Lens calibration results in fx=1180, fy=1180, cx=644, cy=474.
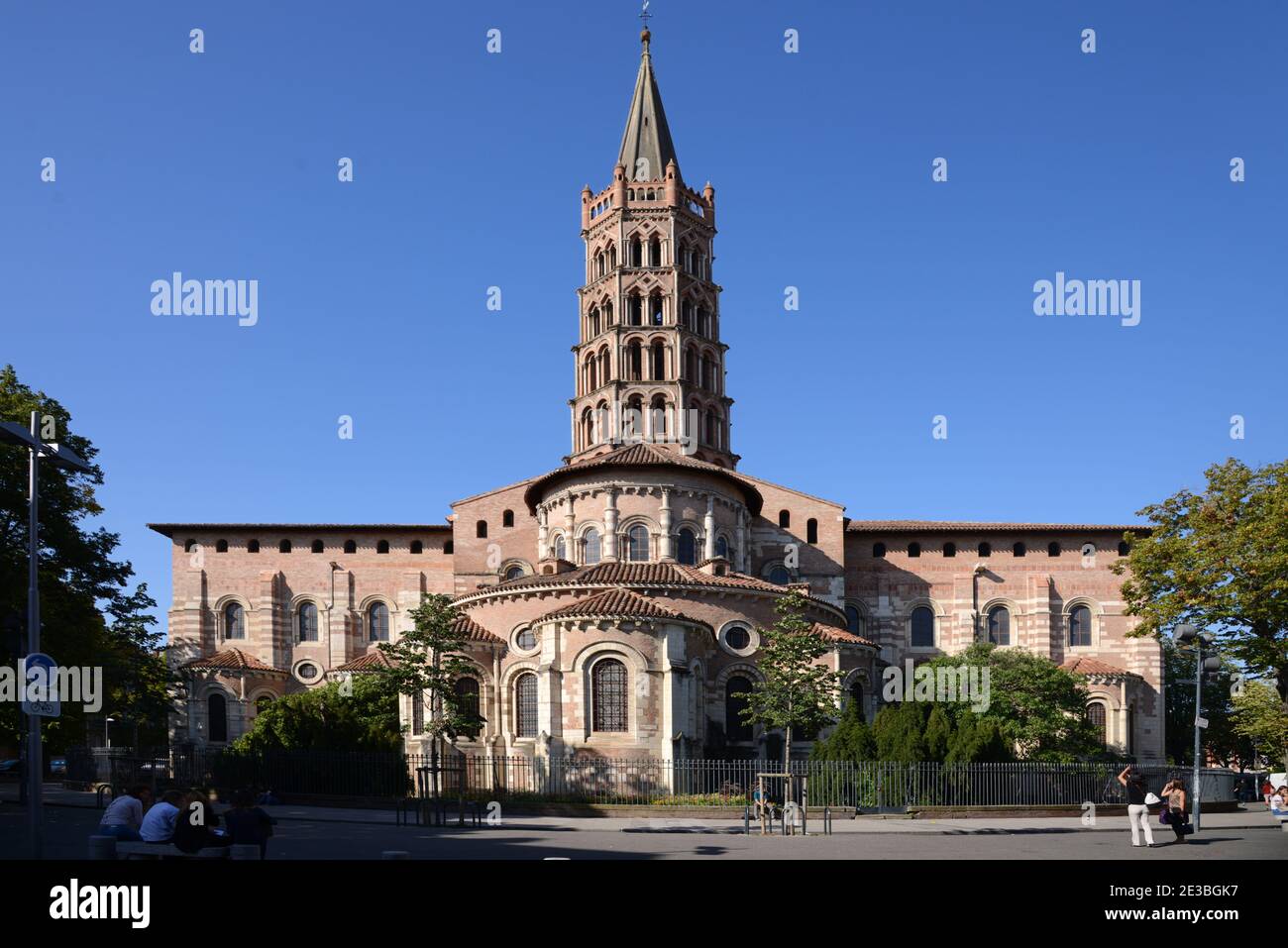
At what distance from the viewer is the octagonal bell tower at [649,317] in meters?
63.1

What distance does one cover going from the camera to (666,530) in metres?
48.8

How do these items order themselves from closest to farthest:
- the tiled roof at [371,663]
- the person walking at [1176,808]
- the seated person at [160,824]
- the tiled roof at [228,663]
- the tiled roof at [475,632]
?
the seated person at [160,824] < the person walking at [1176,808] < the tiled roof at [475,632] < the tiled roof at [371,663] < the tiled roof at [228,663]

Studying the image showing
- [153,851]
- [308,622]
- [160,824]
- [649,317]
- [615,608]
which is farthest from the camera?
[649,317]

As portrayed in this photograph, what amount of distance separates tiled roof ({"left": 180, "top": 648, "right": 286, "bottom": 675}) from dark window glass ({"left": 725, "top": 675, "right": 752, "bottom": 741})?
27.2m

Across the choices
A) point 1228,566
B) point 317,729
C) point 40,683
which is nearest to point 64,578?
point 317,729

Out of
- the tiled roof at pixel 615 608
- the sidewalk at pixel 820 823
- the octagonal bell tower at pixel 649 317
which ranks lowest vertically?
the sidewalk at pixel 820 823

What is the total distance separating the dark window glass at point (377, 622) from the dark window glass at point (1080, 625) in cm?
3522

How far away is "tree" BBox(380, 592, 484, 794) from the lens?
37.7 m

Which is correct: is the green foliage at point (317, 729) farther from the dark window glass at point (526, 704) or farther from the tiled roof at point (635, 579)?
the tiled roof at point (635, 579)

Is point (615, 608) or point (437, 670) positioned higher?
point (615, 608)

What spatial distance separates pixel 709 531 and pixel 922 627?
54.6 ft

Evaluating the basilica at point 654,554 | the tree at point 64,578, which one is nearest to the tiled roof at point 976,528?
the basilica at point 654,554

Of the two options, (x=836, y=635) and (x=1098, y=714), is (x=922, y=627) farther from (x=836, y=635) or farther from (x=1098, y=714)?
(x=836, y=635)

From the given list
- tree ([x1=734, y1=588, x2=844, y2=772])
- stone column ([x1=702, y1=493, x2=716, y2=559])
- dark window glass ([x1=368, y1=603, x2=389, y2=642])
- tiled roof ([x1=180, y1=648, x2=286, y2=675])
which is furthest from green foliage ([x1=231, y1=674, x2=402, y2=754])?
dark window glass ([x1=368, y1=603, x2=389, y2=642])
